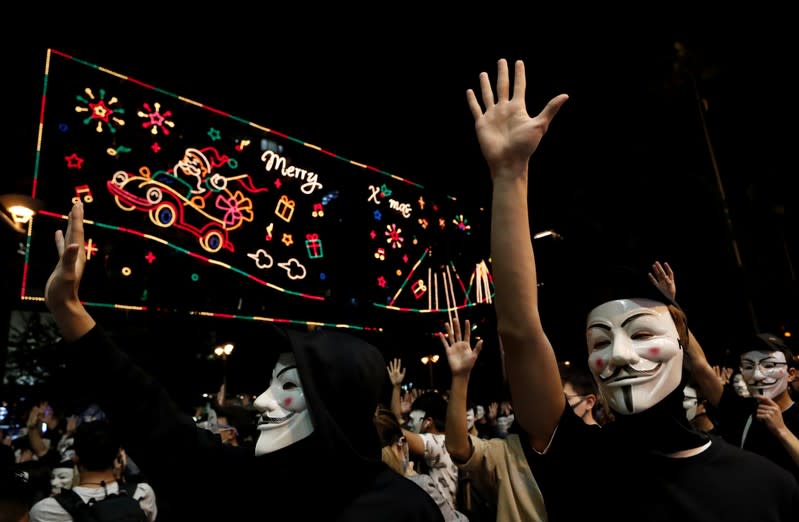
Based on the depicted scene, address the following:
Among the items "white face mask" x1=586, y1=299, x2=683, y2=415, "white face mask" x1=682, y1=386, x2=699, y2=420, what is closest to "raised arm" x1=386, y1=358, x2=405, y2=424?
"white face mask" x1=682, y1=386, x2=699, y2=420

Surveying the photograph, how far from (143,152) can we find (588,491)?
5503 mm

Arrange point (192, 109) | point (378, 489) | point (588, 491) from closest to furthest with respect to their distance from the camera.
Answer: point (588, 491)
point (378, 489)
point (192, 109)

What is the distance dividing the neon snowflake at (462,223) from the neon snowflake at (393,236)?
4.78 ft

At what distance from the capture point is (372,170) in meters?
8.23

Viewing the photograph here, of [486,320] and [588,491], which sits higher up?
[486,320]

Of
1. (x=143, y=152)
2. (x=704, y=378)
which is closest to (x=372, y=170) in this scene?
(x=143, y=152)

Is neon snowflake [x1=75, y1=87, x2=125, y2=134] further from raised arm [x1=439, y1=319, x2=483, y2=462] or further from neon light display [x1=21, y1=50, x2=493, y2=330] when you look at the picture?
raised arm [x1=439, y1=319, x2=483, y2=462]

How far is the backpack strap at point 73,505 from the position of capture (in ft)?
10.7

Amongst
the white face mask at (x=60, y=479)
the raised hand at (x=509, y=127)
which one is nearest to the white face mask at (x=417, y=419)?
the white face mask at (x=60, y=479)

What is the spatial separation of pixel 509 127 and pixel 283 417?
139cm

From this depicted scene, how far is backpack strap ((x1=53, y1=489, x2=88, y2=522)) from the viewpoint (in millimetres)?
3275

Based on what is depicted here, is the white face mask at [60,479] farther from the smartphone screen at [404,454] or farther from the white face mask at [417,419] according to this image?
the white face mask at [417,419]

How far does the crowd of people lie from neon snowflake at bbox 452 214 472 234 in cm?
625

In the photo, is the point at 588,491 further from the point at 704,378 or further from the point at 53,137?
the point at 53,137
